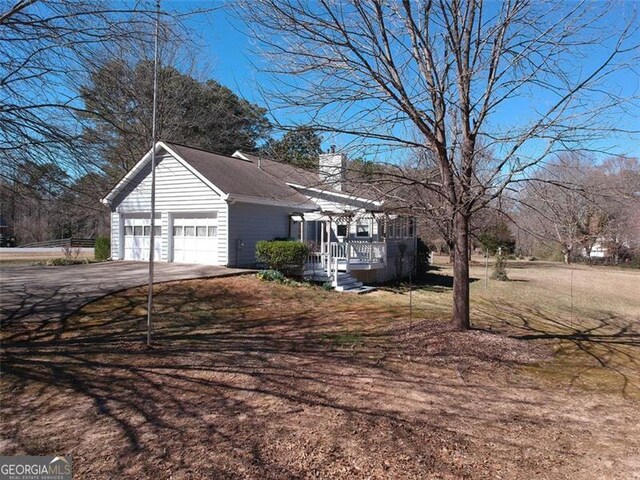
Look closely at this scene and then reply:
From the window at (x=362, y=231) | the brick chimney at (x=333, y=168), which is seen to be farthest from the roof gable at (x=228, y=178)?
the brick chimney at (x=333, y=168)

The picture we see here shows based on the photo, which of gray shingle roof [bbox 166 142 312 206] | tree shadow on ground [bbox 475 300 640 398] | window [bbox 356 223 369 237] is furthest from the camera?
window [bbox 356 223 369 237]

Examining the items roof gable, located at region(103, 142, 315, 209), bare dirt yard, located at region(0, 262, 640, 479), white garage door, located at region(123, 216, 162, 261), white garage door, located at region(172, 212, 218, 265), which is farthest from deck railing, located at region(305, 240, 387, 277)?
bare dirt yard, located at region(0, 262, 640, 479)

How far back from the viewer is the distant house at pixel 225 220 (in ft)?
53.9

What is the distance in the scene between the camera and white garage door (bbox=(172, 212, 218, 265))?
16.9 meters

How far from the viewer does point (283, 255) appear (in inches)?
600

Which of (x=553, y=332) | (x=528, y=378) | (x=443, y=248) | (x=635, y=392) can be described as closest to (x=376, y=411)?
(x=528, y=378)

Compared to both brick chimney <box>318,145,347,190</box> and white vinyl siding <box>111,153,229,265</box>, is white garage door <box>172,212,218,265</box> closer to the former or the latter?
white vinyl siding <box>111,153,229,265</box>

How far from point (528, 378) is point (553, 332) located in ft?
13.8

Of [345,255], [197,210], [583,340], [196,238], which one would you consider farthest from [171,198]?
[583,340]

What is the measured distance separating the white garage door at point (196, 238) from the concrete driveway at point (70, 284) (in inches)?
30.9

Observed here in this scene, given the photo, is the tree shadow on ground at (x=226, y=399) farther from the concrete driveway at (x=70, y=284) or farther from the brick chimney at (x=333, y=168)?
the brick chimney at (x=333, y=168)

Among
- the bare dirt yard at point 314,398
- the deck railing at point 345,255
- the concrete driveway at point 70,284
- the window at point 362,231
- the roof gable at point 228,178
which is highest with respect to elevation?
the roof gable at point 228,178

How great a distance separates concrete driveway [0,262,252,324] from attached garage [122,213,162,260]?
1261 mm

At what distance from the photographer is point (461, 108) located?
23.8 ft
